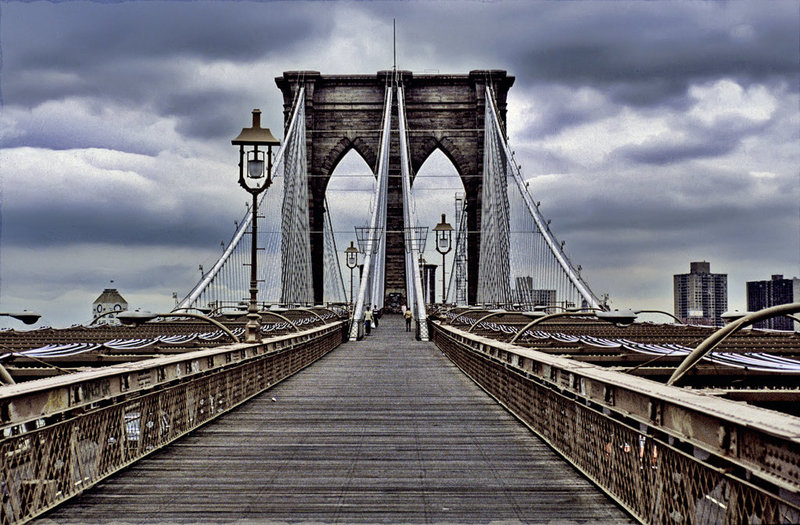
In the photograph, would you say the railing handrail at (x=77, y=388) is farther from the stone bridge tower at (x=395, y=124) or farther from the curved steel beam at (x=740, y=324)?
the stone bridge tower at (x=395, y=124)

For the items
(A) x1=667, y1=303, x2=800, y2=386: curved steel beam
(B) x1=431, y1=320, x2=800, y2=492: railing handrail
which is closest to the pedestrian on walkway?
(B) x1=431, y1=320, x2=800, y2=492: railing handrail

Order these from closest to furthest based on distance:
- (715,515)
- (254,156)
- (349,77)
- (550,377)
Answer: (715,515)
(550,377)
(254,156)
(349,77)

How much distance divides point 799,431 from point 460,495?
311cm

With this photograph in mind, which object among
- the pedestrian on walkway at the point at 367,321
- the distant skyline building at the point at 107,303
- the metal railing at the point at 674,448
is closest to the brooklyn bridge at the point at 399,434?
the metal railing at the point at 674,448

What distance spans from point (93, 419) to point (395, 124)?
197 feet

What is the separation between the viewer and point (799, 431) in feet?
12.1

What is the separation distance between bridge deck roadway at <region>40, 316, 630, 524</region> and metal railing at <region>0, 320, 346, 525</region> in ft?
0.59

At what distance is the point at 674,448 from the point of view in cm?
492

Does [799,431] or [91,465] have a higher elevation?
[799,431]

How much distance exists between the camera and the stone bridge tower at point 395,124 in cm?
6431

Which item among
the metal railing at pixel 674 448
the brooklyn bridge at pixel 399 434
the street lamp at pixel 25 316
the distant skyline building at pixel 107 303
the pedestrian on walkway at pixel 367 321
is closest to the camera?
the metal railing at pixel 674 448

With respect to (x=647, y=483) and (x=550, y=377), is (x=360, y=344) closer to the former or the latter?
(x=550, y=377)

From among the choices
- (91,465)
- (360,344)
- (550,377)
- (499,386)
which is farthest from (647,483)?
(360,344)

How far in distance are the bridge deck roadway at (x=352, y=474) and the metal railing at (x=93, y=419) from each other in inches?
7.1
